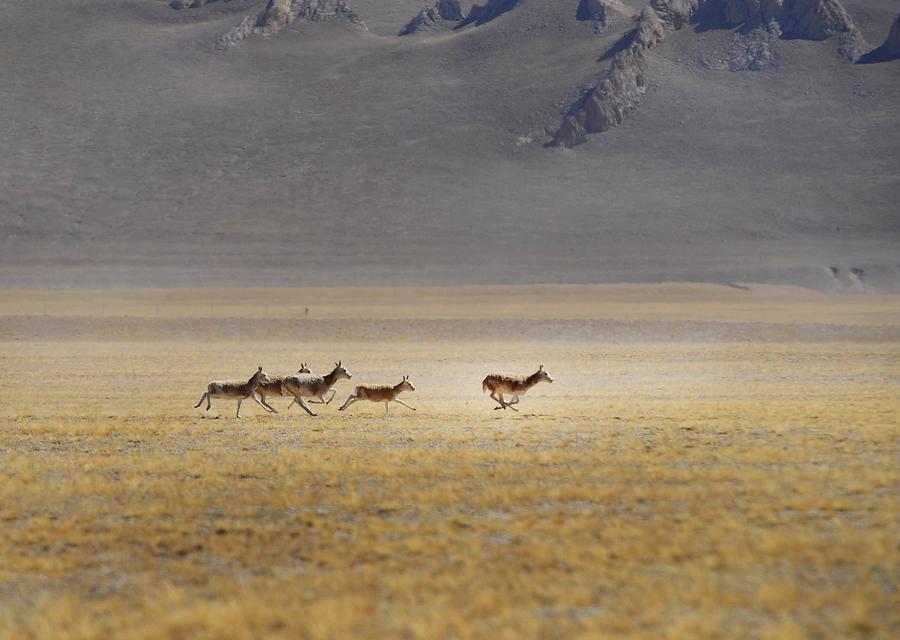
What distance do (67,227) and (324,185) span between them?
23012 millimetres

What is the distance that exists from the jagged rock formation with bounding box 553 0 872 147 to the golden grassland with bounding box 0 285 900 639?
95.8 m

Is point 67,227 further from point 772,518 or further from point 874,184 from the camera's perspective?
point 772,518

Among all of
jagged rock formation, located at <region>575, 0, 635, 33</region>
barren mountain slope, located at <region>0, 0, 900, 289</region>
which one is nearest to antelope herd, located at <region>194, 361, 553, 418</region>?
barren mountain slope, located at <region>0, 0, 900, 289</region>

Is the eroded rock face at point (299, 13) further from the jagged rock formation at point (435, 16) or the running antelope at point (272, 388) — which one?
the running antelope at point (272, 388)

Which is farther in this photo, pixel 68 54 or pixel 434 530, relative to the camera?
pixel 68 54

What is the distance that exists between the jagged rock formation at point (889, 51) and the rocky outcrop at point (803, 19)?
1773 millimetres

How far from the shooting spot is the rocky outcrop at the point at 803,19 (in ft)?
466

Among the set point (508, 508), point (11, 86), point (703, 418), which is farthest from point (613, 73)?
point (508, 508)

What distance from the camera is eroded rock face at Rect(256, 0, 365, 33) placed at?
522ft

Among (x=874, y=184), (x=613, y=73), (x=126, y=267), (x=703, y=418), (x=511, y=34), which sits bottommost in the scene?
(x=703, y=418)

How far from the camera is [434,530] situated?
1151cm

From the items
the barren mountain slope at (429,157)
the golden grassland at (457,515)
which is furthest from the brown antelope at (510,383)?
the barren mountain slope at (429,157)

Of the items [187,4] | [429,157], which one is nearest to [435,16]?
[187,4]

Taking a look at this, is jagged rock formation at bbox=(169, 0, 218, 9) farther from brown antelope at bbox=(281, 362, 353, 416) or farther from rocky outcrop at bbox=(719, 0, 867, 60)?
brown antelope at bbox=(281, 362, 353, 416)
